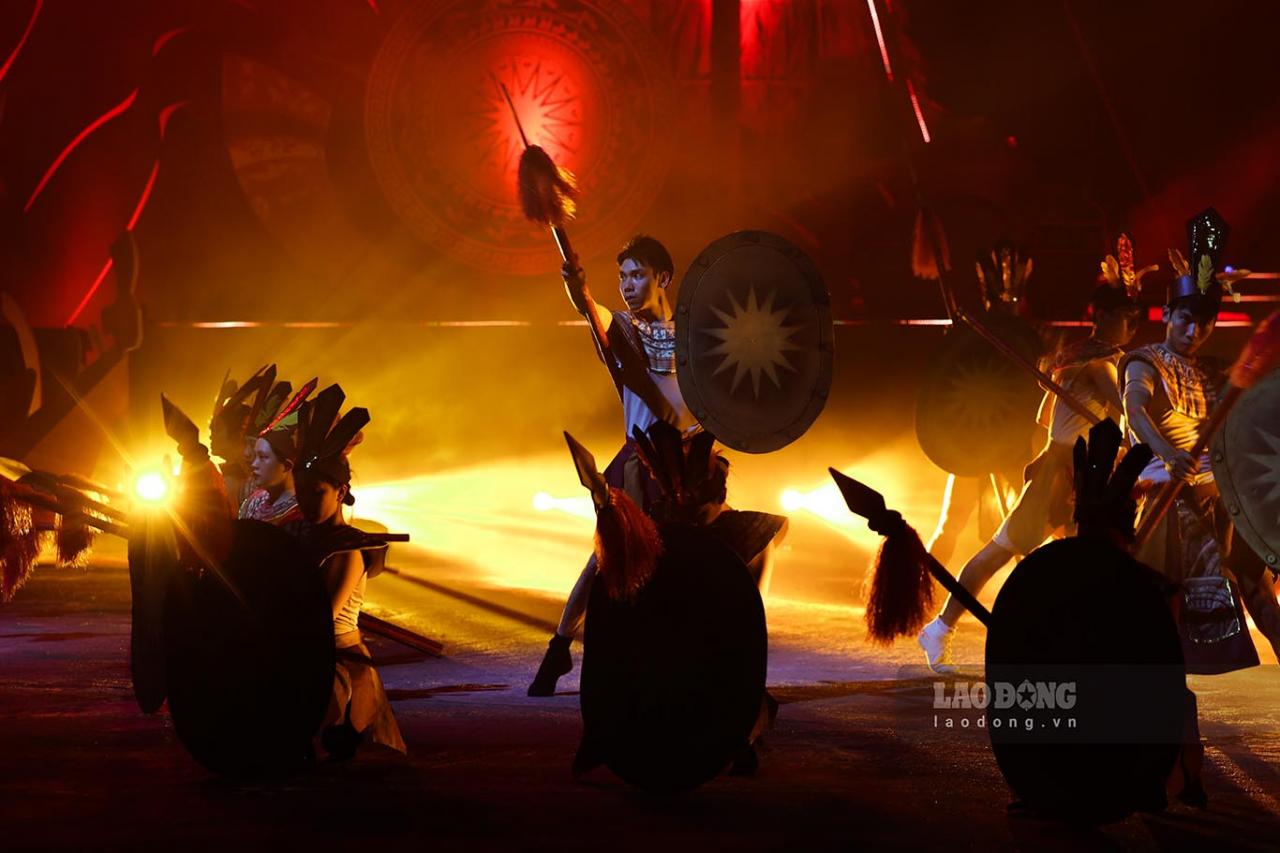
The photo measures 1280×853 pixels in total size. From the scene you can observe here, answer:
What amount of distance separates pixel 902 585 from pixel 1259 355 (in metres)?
1.22

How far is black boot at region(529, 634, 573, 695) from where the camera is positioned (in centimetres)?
542

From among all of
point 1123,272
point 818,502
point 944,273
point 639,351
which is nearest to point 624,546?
point 639,351

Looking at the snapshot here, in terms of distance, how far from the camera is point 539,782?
439cm

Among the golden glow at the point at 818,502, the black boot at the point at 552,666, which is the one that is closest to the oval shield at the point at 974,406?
the black boot at the point at 552,666

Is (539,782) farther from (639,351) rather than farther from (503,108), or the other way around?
(503,108)

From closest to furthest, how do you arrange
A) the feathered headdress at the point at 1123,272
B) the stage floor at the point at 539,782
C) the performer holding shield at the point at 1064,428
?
the stage floor at the point at 539,782, the performer holding shield at the point at 1064,428, the feathered headdress at the point at 1123,272

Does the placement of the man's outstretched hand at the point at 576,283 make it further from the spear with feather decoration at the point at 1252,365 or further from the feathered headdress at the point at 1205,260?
the feathered headdress at the point at 1205,260

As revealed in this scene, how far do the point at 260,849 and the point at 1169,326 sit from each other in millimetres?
3367

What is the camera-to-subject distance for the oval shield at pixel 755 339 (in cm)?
467

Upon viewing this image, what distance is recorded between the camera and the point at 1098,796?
12.0 feet

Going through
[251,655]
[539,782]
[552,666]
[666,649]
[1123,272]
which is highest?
[1123,272]

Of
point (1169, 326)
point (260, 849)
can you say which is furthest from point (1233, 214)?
point (260, 849)

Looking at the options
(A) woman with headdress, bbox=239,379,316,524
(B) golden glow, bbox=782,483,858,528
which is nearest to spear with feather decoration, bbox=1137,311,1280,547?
(A) woman with headdress, bbox=239,379,316,524

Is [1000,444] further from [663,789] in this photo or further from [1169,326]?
[663,789]
